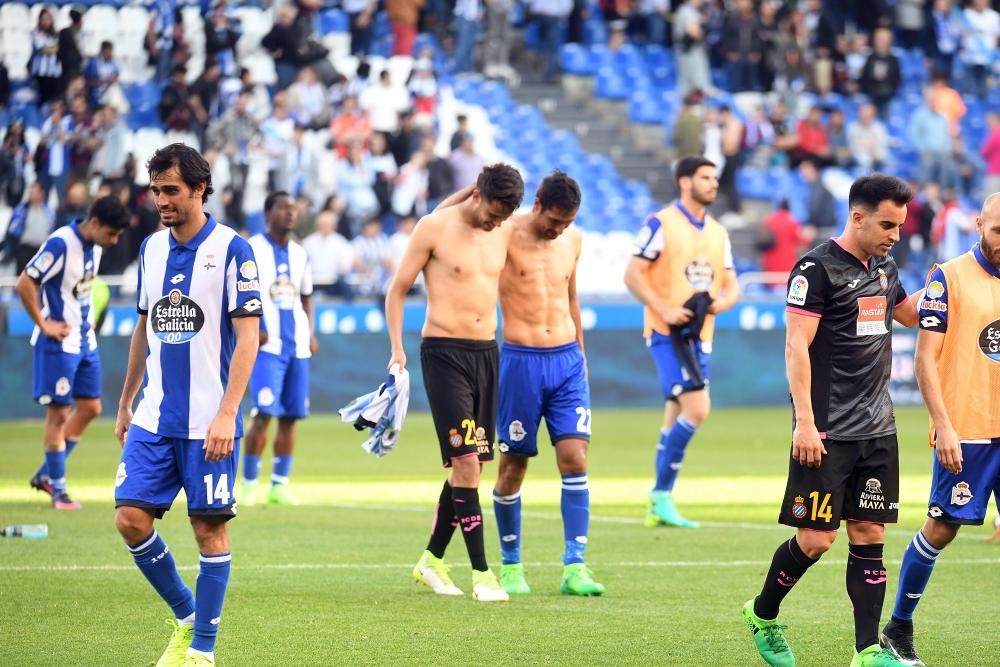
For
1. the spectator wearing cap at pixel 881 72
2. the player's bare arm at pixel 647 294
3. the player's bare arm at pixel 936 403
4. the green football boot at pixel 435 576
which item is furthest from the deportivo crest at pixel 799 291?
the spectator wearing cap at pixel 881 72

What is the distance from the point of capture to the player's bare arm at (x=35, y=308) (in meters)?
13.3

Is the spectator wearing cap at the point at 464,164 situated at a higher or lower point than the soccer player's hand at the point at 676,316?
higher

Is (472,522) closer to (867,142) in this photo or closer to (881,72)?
(867,142)

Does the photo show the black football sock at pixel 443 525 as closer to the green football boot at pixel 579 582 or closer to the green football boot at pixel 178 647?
the green football boot at pixel 579 582

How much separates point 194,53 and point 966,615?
20.6 meters

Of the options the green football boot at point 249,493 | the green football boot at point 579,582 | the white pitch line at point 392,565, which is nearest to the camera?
the green football boot at point 579,582

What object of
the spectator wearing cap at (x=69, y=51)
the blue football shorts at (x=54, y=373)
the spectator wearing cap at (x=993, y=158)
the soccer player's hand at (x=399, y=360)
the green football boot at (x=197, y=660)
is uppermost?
the spectator wearing cap at (x=69, y=51)

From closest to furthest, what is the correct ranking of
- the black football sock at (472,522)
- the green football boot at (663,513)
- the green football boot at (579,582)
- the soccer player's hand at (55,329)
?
1. the black football sock at (472,522)
2. the green football boot at (579,582)
3. the green football boot at (663,513)
4. the soccer player's hand at (55,329)

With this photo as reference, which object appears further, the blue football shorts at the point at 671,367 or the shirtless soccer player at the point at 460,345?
the blue football shorts at the point at 671,367

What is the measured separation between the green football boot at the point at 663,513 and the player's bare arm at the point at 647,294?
1.34 m

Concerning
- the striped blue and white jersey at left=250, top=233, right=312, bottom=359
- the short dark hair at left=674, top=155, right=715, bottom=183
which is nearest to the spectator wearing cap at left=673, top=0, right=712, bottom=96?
the striped blue and white jersey at left=250, top=233, right=312, bottom=359

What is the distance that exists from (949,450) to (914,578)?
0.69 m

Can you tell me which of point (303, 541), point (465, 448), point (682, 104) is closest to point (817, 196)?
point (682, 104)

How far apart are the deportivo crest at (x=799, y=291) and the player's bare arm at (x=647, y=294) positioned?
5.69 m
